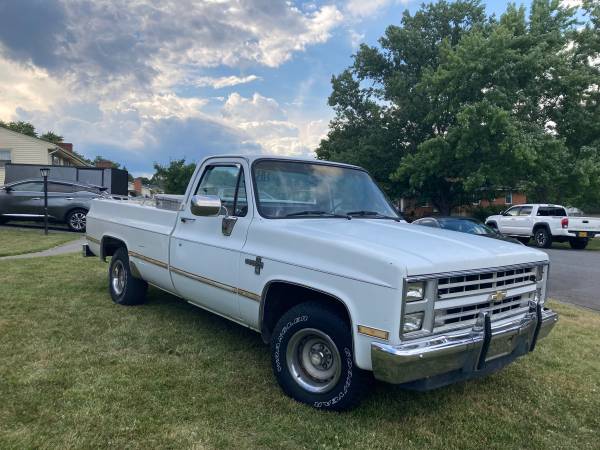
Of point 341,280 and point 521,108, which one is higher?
point 521,108

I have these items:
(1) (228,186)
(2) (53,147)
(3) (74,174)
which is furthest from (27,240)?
(2) (53,147)

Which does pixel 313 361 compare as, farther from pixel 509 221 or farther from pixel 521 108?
pixel 521 108

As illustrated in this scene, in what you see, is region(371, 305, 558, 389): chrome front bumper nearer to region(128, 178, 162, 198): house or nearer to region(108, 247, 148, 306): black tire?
region(108, 247, 148, 306): black tire

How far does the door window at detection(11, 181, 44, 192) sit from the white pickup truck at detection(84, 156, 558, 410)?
12214 mm

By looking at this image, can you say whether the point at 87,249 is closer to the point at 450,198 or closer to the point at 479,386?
the point at 479,386

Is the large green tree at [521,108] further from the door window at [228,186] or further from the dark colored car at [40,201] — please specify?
the door window at [228,186]

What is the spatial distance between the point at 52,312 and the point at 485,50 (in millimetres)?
22461

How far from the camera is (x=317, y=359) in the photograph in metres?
3.51

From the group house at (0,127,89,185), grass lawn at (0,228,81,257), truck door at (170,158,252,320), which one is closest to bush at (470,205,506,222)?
grass lawn at (0,228,81,257)

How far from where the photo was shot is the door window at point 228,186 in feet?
13.9

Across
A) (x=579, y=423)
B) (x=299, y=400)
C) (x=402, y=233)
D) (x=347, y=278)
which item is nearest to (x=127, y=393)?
(x=299, y=400)

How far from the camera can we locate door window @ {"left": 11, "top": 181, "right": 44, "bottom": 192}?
1516 cm

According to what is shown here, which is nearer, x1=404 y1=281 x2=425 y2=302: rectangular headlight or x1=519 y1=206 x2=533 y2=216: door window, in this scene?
x1=404 y1=281 x2=425 y2=302: rectangular headlight

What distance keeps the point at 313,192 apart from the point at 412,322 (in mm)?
1796
